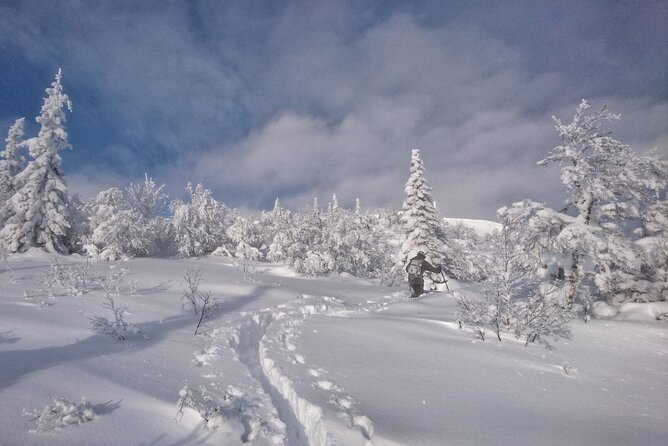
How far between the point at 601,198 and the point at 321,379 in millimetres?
13143

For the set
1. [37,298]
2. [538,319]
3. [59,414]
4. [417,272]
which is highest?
[417,272]

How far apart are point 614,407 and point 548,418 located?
1918 millimetres

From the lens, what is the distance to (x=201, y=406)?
5422mm

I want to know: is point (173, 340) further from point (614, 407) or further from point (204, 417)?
point (614, 407)

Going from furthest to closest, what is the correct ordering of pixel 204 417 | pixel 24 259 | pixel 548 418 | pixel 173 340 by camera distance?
pixel 24 259, pixel 173 340, pixel 548 418, pixel 204 417

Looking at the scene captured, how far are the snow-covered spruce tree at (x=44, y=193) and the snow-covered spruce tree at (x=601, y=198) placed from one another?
96.3ft

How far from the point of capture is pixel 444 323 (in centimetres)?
1264

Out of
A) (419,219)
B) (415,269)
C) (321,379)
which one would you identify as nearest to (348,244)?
(419,219)

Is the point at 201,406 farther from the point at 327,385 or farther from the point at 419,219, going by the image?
the point at 419,219

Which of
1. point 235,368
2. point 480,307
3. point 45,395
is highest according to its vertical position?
point 480,307

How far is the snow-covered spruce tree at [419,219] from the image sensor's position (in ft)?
81.8

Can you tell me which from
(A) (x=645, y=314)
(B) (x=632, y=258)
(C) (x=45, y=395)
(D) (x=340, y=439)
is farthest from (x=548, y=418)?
(A) (x=645, y=314)

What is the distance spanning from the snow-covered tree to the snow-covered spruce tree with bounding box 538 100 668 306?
11.4 metres

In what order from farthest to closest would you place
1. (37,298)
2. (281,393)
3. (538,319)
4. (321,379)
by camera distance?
(37,298) → (538,319) → (321,379) → (281,393)
